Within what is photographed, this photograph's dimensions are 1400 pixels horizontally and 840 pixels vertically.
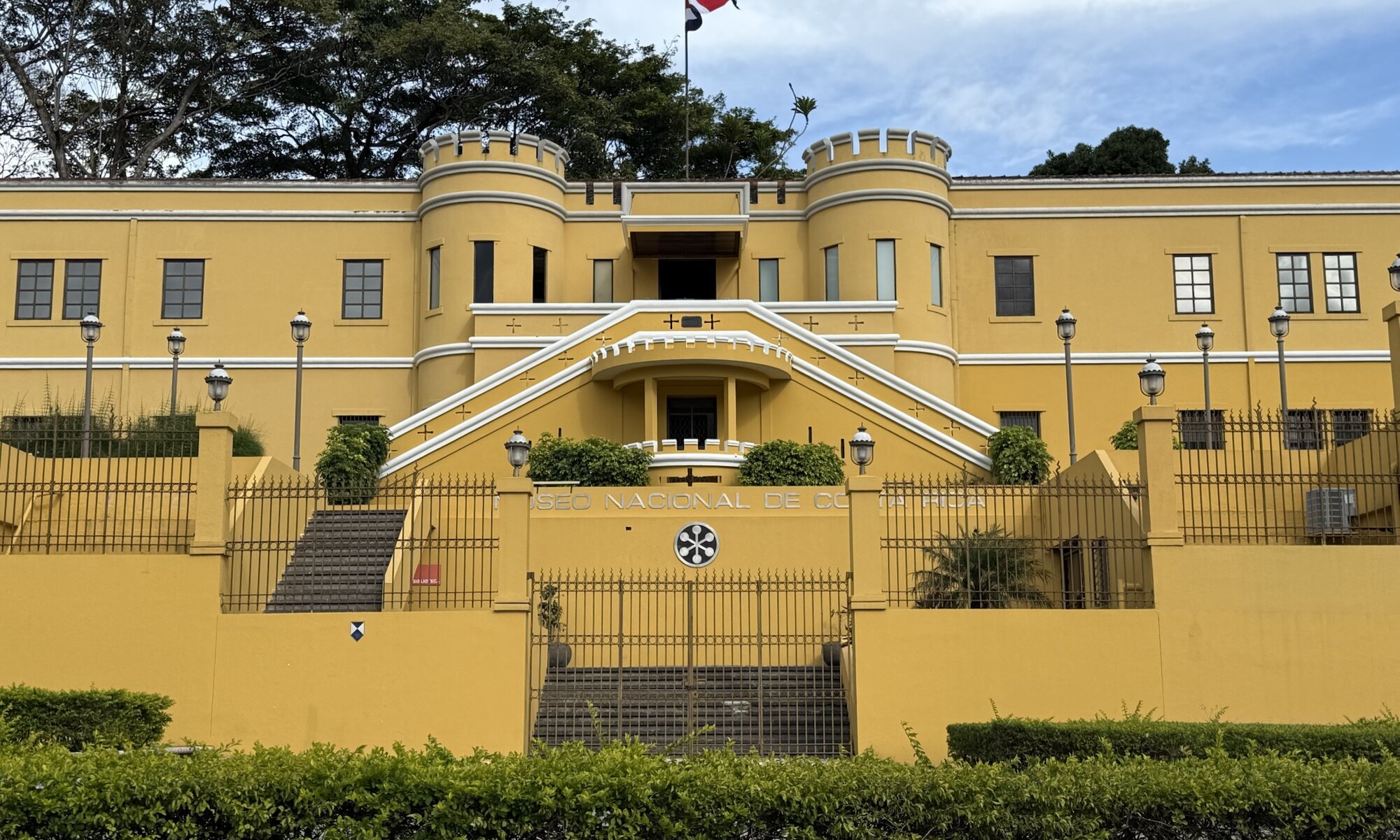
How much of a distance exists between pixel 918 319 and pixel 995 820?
23.7 m

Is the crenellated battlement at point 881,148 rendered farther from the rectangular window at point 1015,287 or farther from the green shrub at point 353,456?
the green shrub at point 353,456

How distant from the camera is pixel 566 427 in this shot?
28078 mm

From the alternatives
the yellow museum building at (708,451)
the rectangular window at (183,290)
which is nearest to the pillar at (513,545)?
the yellow museum building at (708,451)

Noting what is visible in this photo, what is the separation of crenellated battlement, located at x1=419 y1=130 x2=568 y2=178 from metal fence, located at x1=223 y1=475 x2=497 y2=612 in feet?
43.1

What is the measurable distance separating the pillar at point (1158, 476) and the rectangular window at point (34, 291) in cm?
2597

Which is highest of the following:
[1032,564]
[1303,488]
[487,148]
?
[487,148]

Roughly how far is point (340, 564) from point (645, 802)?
438 inches

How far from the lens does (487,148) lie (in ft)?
112

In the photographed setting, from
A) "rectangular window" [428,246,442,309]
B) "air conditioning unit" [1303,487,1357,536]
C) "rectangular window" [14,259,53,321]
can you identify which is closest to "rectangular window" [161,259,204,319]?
"rectangular window" [14,259,53,321]

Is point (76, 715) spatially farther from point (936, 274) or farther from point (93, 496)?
point (936, 274)

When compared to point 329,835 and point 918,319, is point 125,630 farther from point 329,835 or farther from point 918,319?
point 918,319

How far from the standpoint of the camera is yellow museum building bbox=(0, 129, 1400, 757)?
56.6 ft

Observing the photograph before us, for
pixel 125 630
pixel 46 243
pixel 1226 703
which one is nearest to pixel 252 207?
pixel 46 243

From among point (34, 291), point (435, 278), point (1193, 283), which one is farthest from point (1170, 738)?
point (34, 291)
